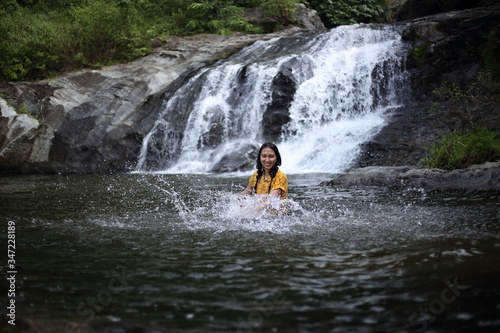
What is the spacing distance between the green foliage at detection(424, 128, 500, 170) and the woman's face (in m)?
5.36

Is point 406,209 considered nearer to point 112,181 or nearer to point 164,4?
point 112,181

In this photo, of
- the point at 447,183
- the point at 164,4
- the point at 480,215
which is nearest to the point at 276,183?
the point at 480,215

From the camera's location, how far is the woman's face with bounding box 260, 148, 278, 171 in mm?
6605

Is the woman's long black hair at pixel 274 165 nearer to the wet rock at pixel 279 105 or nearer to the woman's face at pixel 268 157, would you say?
the woman's face at pixel 268 157

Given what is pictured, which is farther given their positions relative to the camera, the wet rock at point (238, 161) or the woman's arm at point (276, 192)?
the wet rock at point (238, 161)

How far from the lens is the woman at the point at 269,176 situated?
661 cm

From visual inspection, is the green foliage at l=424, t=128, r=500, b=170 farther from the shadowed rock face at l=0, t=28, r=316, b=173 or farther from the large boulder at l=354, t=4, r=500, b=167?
the shadowed rock face at l=0, t=28, r=316, b=173

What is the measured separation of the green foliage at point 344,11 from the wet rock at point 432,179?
20.6 metres

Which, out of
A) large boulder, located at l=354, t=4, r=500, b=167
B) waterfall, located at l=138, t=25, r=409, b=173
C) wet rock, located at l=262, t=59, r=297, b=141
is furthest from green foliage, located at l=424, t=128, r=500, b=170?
wet rock, located at l=262, t=59, r=297, b=141

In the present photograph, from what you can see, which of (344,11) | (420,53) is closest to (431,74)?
(420,53)

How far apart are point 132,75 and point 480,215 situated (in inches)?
633

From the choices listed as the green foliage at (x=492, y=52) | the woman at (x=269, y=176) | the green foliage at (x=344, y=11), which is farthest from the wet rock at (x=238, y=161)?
the green foliage at (x=344, y=11)

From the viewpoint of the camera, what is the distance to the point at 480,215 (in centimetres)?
656

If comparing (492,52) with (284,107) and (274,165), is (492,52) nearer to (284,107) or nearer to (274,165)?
(284,107)
